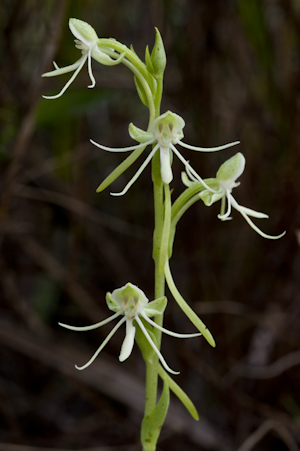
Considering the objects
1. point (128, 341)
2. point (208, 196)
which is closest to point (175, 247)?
point (208, 196)

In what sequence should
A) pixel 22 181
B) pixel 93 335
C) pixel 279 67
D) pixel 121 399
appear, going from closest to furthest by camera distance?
pixel 121 399, pixel 22 181, pixel 279 67, pixel 93 335

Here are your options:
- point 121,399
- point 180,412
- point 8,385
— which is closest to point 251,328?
point 180,412

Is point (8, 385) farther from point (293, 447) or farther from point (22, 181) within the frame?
point (293, 447)

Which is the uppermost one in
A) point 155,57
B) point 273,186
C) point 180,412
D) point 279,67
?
point 279,67

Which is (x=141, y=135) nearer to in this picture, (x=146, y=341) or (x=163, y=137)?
(x=163, y=137)

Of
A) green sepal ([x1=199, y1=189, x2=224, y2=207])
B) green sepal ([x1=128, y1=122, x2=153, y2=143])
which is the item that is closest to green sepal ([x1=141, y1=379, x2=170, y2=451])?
green sepal ([x1=199, y1=189, x2=224, y2=207])
